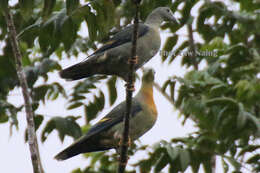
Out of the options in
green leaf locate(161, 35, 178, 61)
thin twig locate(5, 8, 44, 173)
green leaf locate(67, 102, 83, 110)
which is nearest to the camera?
thin twig locate(5, 8, 44, 173)

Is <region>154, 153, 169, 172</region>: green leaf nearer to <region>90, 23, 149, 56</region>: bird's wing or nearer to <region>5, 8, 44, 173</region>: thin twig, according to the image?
<region>5, 8, 44, 173</region>: thin twig

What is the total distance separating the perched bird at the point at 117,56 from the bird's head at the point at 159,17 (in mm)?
472

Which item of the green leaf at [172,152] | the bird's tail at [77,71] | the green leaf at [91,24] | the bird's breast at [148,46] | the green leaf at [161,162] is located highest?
Result: the green leaf at [91,24]

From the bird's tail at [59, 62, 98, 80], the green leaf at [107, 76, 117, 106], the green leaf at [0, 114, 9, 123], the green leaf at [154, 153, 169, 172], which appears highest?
the bird's tail at [59, 62, 98, 80]

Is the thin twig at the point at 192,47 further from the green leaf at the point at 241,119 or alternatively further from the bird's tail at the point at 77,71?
the green leaf at the point at 241,119

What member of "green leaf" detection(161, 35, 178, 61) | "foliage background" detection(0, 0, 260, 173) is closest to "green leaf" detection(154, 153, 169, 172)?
"foliage background" detection(0, 0, 260, 173)

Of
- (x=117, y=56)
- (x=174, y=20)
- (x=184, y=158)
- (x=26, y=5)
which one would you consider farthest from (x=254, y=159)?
(x=26, y=5)

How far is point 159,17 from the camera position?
4.55 meters

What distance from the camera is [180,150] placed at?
11.7 ft

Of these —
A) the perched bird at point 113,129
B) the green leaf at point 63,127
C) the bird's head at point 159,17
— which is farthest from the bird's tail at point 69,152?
the bird's head at point 159,17

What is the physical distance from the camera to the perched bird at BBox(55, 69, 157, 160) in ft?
12.3

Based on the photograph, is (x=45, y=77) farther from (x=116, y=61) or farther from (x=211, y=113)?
(x=211, y=113)

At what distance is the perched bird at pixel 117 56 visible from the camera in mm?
3771

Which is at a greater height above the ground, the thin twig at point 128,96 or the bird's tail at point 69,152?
the thin twig at point 128,96
